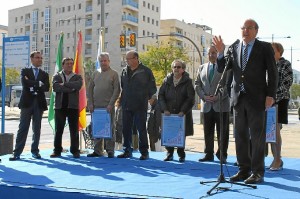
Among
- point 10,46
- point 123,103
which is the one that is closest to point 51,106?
point 10,46

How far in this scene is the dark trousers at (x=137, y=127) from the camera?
8.22 m

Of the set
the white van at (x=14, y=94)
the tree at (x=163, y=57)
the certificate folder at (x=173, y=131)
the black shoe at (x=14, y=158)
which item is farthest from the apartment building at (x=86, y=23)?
the certificate folder at (x=173, y=131)

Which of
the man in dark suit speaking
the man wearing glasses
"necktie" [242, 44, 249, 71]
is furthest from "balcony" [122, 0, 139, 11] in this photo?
"necktie" [242, 44, 249, 71]

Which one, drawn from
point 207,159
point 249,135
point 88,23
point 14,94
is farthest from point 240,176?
point 88,23

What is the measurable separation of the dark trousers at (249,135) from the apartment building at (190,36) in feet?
270

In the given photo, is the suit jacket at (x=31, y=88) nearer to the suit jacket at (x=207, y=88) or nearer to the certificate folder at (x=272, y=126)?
the suit jacket at (x=207, y=88)

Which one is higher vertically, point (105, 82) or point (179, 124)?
point (105, 82)

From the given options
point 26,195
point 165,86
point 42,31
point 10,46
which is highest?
point 42,31

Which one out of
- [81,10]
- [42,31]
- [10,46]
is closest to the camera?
[10,46]

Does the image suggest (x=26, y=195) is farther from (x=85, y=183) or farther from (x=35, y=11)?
(x=35, y=11)

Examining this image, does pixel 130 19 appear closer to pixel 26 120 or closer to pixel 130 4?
pixel 130 4

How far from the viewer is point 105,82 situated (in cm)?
847

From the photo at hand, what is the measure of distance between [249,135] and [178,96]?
226cm

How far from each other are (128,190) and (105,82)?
3681mm
